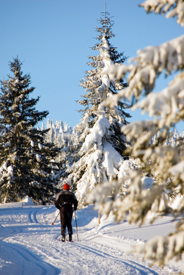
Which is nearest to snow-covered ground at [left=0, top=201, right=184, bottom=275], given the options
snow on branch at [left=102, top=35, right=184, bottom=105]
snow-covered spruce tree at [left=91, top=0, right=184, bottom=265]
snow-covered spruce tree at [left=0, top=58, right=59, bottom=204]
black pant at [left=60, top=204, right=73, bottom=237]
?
black pant at [left=60, top=204, right=73, bottom=237]

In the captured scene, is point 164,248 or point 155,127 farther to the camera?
point 155,127

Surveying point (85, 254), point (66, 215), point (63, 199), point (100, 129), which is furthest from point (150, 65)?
point (100, 129)

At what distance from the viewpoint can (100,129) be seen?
1758 cm

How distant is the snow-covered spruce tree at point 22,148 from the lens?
84.3 feet

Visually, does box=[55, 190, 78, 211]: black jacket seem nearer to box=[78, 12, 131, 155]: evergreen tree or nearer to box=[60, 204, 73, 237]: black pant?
box=[60, 204, 73, 237]: black pant

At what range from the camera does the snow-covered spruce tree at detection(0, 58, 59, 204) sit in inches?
1012

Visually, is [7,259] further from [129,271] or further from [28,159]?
[28,159]

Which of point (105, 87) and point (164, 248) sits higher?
point (105, 87)

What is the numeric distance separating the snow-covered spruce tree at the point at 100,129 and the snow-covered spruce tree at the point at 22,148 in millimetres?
6860

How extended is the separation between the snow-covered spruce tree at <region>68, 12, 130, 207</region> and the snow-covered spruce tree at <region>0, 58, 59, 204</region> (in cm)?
686

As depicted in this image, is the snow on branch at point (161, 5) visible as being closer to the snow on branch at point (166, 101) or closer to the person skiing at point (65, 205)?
the snow on branch at point (166, 101)

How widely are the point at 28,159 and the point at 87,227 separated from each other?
13.9 meters

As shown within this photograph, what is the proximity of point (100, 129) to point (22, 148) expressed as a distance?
1194cm

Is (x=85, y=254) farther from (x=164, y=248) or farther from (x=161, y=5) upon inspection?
(x=161, y=5)
